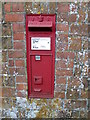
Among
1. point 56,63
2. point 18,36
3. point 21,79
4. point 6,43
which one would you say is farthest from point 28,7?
point 21,79

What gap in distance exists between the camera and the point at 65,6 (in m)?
1.89

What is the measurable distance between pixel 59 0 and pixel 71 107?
118 cm

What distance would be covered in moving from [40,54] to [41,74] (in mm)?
230

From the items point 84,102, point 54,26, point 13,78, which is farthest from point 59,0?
point 84,102

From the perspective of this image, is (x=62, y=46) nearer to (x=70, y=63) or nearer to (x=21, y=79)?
(x=70, y=63)

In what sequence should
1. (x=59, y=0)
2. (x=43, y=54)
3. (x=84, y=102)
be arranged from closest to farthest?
(x=59, y=0) < (x=43, y=54) < (x=84, y=102)

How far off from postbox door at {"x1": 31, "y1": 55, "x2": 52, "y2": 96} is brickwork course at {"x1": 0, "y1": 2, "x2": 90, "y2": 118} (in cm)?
8

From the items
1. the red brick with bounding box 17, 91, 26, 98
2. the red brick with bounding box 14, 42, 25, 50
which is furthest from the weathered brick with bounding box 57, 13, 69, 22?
the red brick with bounding box 17, 91, 26, 98

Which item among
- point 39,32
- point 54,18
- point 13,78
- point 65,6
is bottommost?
point 13,78

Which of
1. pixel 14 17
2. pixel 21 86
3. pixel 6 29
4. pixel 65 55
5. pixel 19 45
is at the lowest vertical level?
A: pixel 21 86

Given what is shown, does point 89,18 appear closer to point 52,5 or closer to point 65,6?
point 65,6

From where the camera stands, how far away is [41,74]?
210cm

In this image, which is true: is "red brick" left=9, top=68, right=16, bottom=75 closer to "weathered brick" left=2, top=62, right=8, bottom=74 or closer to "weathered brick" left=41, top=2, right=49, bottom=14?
"weathered brick" left=2, top=62, right=8, bottom=74

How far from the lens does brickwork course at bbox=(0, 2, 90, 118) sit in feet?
6.27
